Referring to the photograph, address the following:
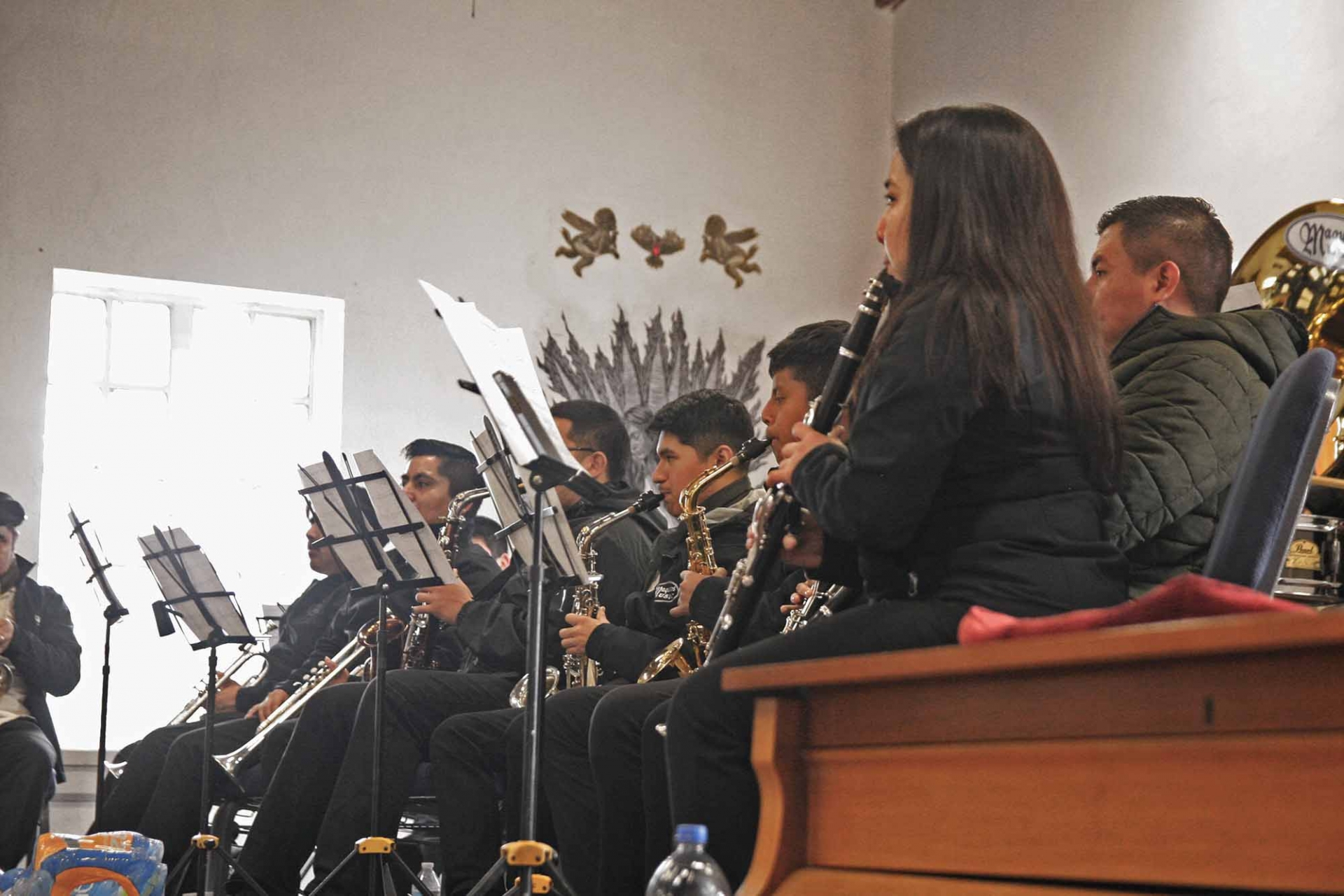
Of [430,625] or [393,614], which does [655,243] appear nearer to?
[393,614]

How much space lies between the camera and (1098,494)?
6.56ft

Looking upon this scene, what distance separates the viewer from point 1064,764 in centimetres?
140

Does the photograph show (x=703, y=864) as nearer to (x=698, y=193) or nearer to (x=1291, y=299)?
(x=1291, y=299)

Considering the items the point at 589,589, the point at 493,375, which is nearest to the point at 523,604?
the point at 589,589

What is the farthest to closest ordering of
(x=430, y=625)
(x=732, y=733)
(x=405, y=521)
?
1. (x=430, y=625)
2. (x=405, y=521)
3. (x=732, y=733)

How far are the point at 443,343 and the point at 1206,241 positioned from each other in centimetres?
512

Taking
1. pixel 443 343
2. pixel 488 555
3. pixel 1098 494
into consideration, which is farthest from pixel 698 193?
pixel 1098 494

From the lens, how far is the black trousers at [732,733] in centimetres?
188

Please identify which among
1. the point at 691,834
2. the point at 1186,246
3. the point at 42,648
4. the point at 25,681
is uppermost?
the point at 1186,246

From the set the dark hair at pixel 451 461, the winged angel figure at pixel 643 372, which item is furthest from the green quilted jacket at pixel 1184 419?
the winged angel figure at pixel 643 372

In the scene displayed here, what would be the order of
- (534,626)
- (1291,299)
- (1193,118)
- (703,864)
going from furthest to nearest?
(1193,118)
(1291,299)
(534,626)
(703,864)

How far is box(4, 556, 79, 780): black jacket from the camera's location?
5387 millimetres

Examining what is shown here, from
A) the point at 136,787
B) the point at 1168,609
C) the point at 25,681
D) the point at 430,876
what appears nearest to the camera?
the point at 1168,609

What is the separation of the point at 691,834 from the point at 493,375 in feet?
3.15
